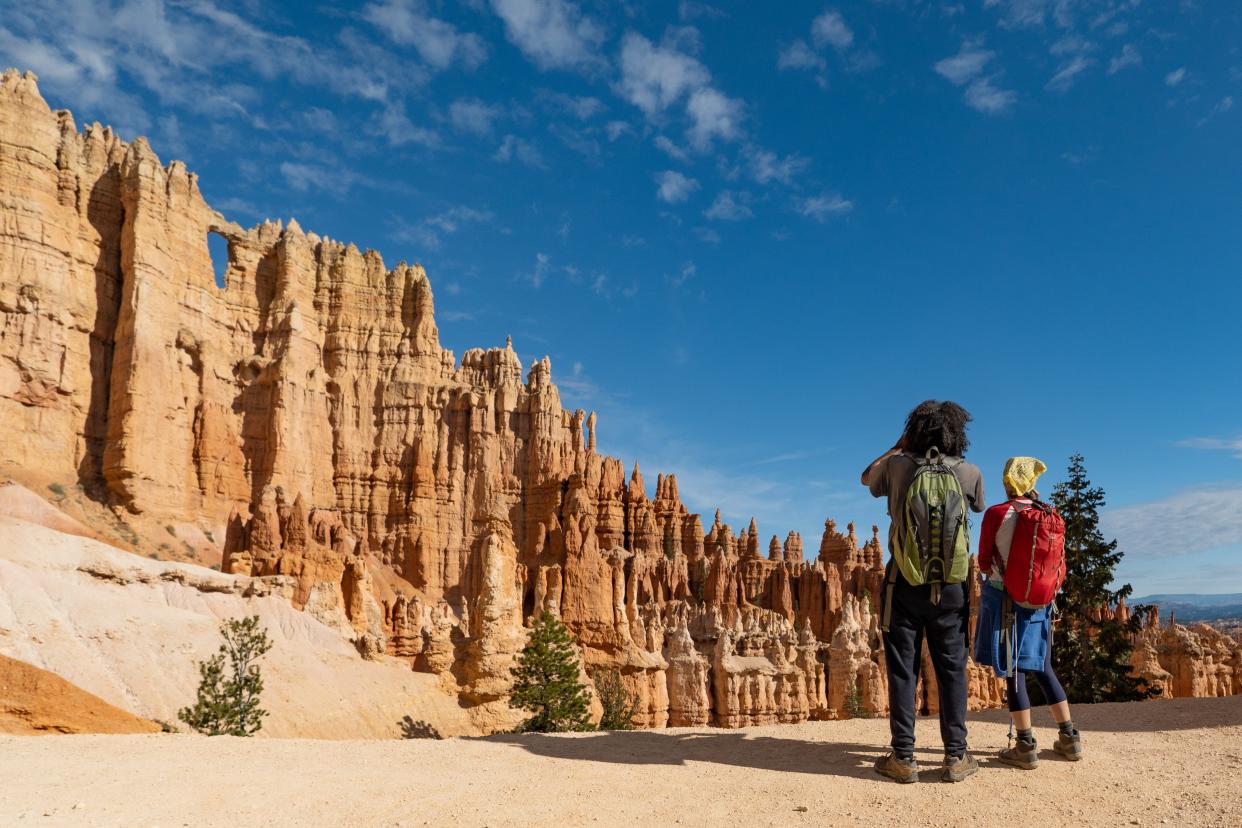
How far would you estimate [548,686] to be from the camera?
25.2m

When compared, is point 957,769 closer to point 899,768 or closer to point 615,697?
point 899,768

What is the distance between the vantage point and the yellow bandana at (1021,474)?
22.5 feet

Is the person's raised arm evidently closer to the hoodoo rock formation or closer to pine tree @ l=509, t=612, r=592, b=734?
pine tree @ l=509, t=612, r=592, b=734

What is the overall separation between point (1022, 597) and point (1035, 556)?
332 mm

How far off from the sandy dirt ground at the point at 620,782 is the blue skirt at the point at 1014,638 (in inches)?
29.5

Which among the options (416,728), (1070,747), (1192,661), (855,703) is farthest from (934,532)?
(1192,661)

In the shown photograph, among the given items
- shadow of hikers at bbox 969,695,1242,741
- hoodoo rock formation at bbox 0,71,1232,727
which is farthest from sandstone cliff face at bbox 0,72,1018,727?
shadow of hikers at bbox 969,695,1242,741

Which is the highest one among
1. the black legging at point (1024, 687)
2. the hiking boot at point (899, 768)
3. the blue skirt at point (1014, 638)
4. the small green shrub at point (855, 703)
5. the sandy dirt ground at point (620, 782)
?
the blue skirt at point (1014, 638)

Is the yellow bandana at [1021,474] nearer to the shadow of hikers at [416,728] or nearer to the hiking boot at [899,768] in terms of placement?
the hiking boot at [899,768]

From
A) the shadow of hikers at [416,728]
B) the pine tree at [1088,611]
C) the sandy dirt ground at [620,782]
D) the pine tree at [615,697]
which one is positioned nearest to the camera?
the sandy dirt ground at [620,782]

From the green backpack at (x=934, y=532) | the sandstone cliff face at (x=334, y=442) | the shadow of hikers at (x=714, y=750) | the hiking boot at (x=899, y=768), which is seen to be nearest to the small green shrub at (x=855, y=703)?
the sandstone cliff face at (x=334, y=442)

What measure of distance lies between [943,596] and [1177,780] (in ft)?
6.48

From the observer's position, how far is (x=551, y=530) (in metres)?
61.7

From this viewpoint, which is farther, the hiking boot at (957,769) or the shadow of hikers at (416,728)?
the shadow of hikers at (416,728)
